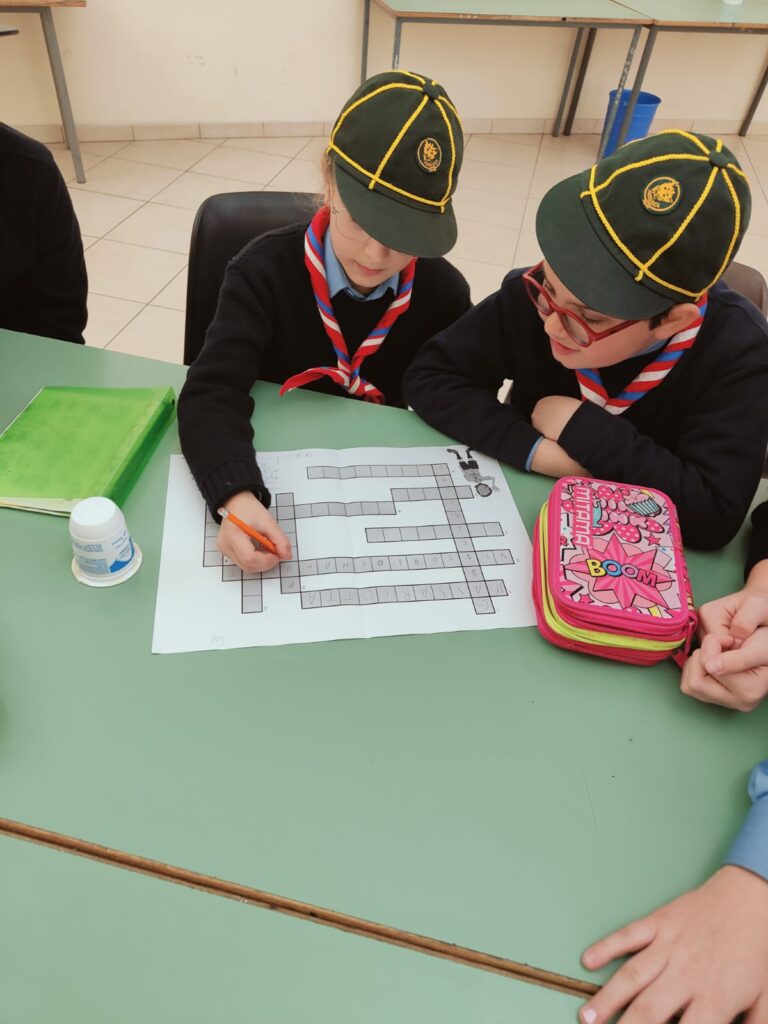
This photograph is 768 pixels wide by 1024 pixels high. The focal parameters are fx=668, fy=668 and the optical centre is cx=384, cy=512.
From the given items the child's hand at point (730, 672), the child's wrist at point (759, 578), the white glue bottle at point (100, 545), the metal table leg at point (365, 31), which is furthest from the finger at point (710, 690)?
the metal table leg at point (365, 31)

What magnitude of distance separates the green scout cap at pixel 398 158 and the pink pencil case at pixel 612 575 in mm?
394

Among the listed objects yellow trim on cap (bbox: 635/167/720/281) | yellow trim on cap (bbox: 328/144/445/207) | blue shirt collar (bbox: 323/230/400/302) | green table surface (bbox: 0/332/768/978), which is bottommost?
green table surface (bbox: 0/332/768/978)

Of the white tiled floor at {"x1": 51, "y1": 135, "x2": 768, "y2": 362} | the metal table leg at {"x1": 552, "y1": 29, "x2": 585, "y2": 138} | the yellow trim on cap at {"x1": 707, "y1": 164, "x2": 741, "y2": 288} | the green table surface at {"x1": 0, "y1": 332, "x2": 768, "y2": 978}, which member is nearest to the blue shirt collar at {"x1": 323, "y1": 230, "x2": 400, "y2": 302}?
the yellow trim on cap at {"x1": 707, "y1": 164, "x2": 741, "y2": 288}

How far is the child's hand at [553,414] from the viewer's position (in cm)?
91

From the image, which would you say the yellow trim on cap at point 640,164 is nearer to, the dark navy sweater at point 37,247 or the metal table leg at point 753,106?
the dark navy sweater at point 37,247

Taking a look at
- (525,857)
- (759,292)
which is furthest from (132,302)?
Result: (525,857)

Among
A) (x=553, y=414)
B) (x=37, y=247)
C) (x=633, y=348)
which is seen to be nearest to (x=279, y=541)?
(x=553, y=414)

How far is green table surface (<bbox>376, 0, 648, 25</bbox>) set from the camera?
296 centimetres

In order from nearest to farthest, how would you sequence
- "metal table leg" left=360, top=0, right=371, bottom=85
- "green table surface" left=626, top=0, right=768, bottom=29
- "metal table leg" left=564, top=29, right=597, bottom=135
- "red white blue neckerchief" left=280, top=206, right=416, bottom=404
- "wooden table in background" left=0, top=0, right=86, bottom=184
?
"red white blue neckerchief" left=280, top=206, right=416, bottom=404 < "wooden table in background" left=0, top=0, right=86, bottom=184 < "green table surface" left=626, top=0, right=768, bottom=29 < "metal table leg" left=360, top=0, right=371, bottom=85 < "metal table leg" left=564, top=29, right=597, bottom=135

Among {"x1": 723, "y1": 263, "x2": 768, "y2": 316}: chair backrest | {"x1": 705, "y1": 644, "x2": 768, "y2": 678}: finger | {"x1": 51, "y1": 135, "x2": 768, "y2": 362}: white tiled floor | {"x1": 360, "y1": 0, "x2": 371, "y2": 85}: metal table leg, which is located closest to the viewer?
{"x1": 705, "y1": 644, "x2": 768, "y2": 678}: finger

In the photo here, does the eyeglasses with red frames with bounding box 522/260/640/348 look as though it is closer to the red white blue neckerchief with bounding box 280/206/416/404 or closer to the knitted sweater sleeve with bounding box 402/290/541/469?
the knitted sweater sleeve with bounding box 402/290/541/469

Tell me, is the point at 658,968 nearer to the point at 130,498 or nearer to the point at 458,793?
the point at 458,793

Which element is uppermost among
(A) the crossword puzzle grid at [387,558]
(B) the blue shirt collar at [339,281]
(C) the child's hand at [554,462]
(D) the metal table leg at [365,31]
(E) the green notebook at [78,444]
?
(B) the blue shirt collar at [339,281]

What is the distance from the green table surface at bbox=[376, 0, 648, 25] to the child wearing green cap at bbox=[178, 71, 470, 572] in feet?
8.20
